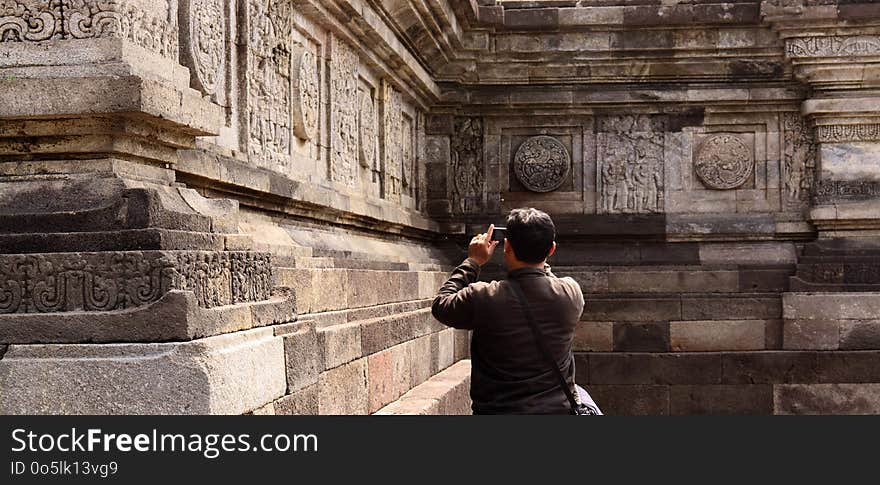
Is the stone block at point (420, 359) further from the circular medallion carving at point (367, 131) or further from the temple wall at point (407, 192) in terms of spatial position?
the circular medallion carving at point (367, 131)

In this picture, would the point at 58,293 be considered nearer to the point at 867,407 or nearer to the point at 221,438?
the point at 221,438

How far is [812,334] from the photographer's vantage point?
12516mm

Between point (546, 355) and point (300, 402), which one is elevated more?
point (546, 355)

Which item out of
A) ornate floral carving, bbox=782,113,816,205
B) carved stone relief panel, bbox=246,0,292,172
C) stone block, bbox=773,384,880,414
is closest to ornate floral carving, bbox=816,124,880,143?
ornate floral carving, bbox=782,113,816,205

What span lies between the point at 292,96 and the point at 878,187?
7.97 meters

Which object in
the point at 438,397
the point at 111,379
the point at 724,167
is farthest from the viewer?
the point at 724,167

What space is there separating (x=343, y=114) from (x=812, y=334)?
6.26 metres

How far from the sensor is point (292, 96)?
309 inches

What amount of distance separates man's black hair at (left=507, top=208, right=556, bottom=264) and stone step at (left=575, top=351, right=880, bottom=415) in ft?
28.1

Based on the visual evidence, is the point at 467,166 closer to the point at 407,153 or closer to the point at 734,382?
the point at 407,153

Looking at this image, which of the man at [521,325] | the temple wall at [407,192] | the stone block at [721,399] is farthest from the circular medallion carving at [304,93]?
the stone block at [721,399]

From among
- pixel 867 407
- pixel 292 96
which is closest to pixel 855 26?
pixel 867 407

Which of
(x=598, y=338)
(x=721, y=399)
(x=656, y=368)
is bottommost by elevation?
(x=721, y=399)

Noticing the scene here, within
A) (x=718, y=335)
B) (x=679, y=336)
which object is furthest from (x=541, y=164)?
(x=718, y=335)
